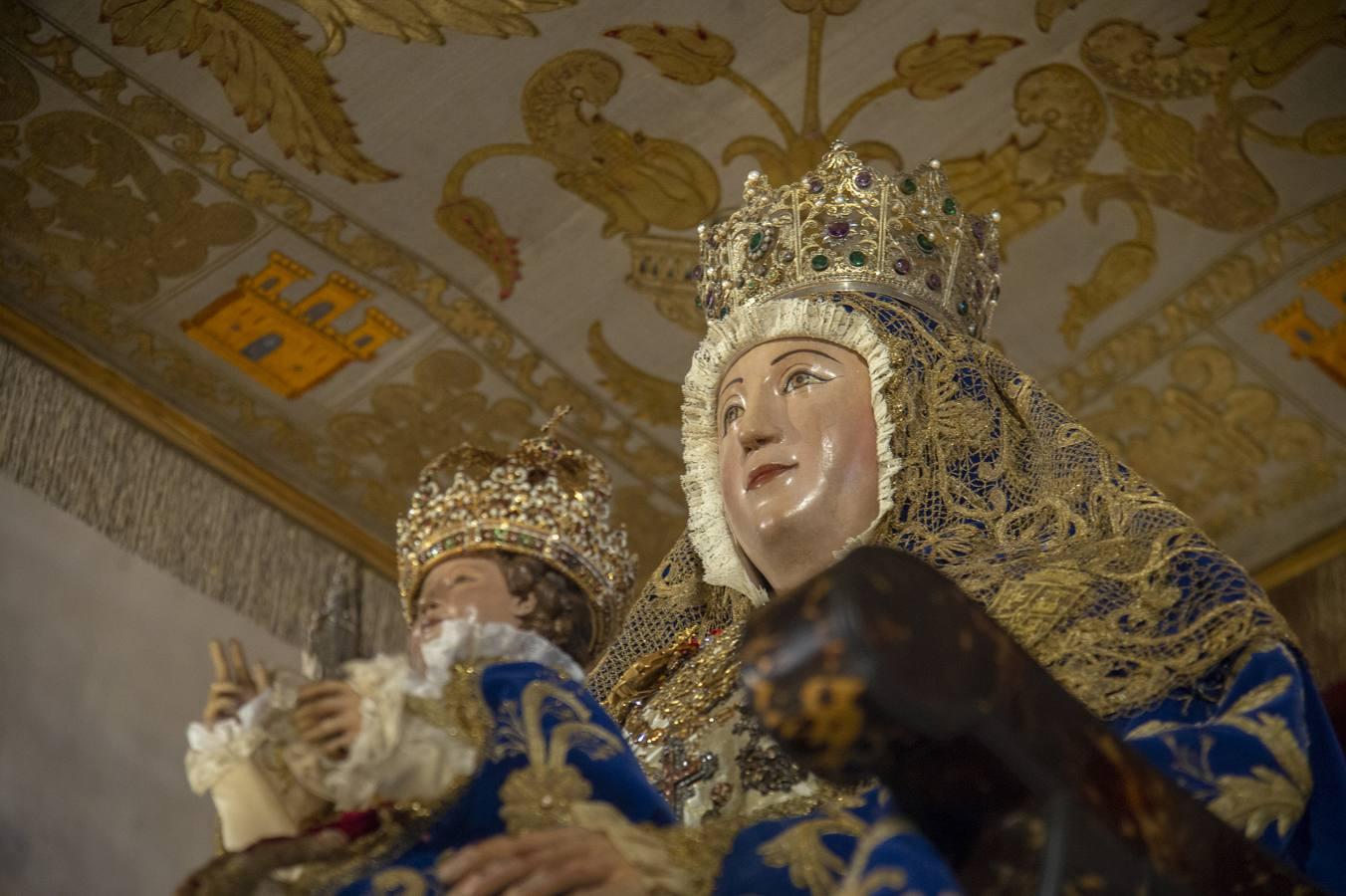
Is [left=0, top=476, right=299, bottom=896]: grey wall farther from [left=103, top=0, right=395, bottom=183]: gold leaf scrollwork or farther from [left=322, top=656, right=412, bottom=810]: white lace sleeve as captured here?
[left=322, top=656, right=412, bottom=810]: white lace sleeve

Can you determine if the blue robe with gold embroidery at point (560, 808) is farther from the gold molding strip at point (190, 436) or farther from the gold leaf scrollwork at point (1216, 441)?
the gold leaf scrollwork at point (1216, 441)

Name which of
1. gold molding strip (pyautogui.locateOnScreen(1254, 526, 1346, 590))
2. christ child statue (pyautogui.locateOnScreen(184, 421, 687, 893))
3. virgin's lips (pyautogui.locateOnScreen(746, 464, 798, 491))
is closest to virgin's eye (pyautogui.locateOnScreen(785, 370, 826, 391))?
virgin's lips (pyautogui.locateOnScreen(746, 464, 798, 491))

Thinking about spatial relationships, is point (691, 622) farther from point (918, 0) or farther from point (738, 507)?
point (918, 0)

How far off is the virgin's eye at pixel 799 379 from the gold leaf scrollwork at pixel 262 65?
2.41 metres

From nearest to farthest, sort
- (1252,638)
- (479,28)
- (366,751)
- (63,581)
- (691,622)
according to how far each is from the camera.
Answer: (366,751) → (1252,638) → (691,622) → (479,28) → (63,581)

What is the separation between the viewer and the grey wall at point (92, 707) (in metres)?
5.18

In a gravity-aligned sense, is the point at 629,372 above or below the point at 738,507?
above

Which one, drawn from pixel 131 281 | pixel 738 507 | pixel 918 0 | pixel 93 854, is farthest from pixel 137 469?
pixel 738 507

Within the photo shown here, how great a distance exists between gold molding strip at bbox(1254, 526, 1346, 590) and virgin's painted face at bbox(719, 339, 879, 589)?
Result: 3.55 meters

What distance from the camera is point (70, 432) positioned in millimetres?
5367

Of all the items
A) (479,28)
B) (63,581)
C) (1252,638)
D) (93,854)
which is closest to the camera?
(1252,638)

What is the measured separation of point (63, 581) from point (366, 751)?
4.11 meters

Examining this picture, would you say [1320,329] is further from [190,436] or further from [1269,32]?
[190,436]

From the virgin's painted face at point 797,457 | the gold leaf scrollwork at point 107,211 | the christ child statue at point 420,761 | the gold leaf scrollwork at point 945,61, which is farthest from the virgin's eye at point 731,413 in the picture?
the gold leaf scrollwork at point 107,211
